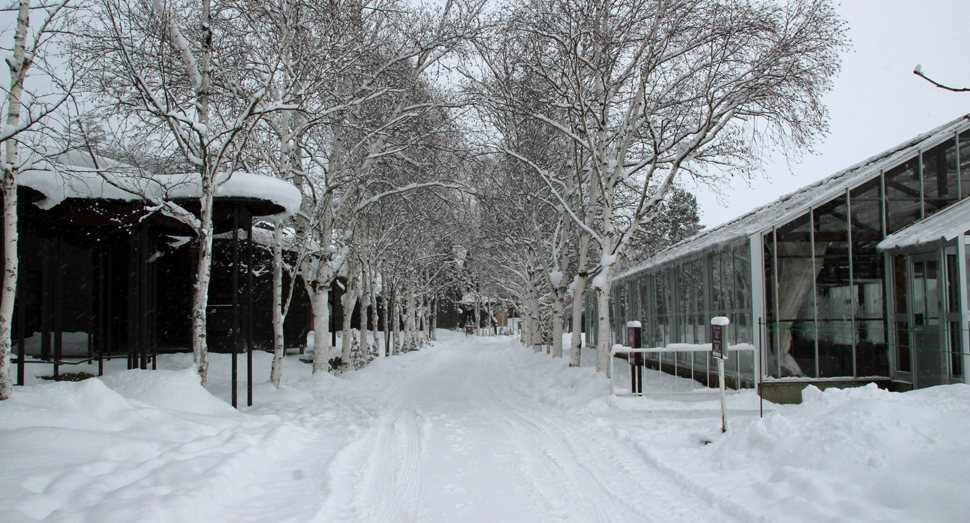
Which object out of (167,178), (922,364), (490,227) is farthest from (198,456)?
(490,227)

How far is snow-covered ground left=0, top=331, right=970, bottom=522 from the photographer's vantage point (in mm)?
4426

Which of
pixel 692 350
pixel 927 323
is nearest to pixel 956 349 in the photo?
pixel 927 323

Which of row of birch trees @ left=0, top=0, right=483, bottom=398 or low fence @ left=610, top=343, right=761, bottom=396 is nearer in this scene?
row of birch trees @ left=0, top=0, right=483, bottom=398

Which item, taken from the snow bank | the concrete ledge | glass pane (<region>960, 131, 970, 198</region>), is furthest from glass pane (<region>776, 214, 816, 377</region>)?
the snow bank

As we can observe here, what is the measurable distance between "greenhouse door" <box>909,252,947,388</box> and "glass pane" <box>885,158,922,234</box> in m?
1.07

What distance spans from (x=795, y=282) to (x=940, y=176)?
370 centimetres

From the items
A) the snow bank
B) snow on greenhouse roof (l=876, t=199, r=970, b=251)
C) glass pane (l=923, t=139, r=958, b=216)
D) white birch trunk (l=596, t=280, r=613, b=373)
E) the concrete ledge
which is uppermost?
glass pane (l=923, t=139, r=958, b=216)

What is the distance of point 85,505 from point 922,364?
1267 cm

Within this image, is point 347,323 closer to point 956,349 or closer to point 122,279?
point 122,279

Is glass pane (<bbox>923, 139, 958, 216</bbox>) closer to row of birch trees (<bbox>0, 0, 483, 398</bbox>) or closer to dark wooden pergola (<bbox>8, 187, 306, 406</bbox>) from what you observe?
row of birch trees (<bbox>0, 0, 483, 398</bbox>)

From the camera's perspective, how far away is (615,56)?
11453 mm

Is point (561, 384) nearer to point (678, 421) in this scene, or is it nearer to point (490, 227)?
point (678, 421)

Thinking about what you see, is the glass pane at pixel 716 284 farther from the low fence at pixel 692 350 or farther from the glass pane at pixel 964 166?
the glass pane at pixel 964 166

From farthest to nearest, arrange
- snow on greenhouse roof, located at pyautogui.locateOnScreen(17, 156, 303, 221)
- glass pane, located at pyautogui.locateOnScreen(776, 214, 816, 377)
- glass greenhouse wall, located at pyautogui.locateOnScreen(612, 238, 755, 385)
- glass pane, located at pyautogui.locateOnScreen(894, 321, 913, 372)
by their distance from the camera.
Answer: glass greenhouse wall, located at pyautogui.locateOnScreen(612, 238, 755, 385), glass pane, located at pyautogui.locateOnScreen(776, 214, 816, 377), glass pane, located at pyautogui.locateOnScreen(894, 321, 913, 372), snow on greenhouse roof, located at pyautogui.locateOnScreen(17, 156, 303, 221)
